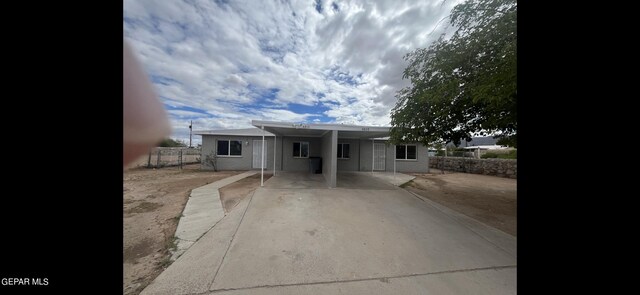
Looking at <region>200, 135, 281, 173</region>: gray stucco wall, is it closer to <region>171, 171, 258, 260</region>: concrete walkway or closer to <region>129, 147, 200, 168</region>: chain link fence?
<region>129, 147, 200, 168</region>: chain link fence

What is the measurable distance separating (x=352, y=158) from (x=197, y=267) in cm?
1214

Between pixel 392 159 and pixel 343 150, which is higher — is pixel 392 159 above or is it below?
below

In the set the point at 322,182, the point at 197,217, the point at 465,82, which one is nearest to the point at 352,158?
the point at 322,182

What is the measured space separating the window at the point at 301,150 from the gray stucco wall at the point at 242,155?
1.16 m

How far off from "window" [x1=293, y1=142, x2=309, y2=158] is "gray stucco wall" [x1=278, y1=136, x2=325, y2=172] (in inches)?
7.5

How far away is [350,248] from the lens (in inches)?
135

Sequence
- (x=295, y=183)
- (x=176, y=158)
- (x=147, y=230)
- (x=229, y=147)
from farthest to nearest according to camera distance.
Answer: (x=176, y=158)
(x=229, y=147)
(x=295, y=183)
(x=147, y=230)

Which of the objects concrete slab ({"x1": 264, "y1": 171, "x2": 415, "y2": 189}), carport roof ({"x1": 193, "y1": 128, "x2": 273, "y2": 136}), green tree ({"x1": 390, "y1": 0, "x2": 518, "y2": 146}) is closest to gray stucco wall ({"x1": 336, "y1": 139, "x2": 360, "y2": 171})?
concrete slab ({"x1": 264, "y1": 171, "x2": 415, "y2": 189})

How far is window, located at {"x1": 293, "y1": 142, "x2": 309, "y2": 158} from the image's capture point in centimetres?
1357

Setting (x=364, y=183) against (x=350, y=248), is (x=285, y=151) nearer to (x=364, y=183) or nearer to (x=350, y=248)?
(x=364, y=183)

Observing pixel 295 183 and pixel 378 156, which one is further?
pixel 378 156

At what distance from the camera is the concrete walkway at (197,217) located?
370 centimetres
